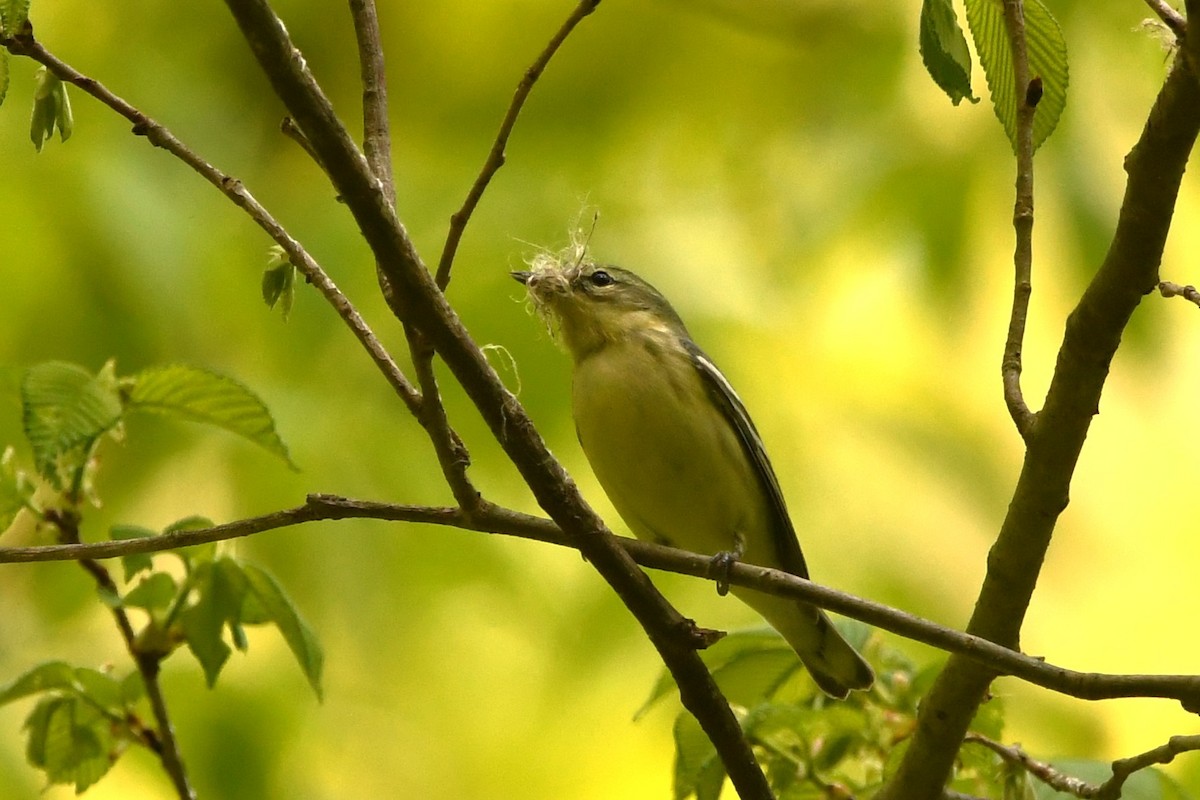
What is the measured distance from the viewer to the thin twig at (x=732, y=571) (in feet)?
5.14

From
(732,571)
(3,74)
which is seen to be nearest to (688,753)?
(732,571)

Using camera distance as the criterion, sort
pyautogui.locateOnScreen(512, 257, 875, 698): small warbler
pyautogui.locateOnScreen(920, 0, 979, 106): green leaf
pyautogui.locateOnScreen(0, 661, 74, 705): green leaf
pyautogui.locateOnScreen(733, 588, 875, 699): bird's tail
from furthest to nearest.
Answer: pyautogui.locateOnScreen(512, 257, 875, 698): small warbler < pyautogui.locateOnScreen(733, 588, 875, 699): bird's tail < pyautogui.locateOnScreen(0, 661, 74, 705): green leaf < pyautogui.locateOnScreen(920, 0, 979, 106): green leaf

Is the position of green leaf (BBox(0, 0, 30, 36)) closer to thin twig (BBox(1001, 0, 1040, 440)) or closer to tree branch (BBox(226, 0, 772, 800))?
tree branch (BBox(226, 0, 772, 800))

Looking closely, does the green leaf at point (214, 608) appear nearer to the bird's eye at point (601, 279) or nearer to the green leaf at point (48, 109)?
the green leaf at point (48, 109)

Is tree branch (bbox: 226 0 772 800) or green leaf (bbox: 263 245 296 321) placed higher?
green leaf (bbox: 263 245 296 321)

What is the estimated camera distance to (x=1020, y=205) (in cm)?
199

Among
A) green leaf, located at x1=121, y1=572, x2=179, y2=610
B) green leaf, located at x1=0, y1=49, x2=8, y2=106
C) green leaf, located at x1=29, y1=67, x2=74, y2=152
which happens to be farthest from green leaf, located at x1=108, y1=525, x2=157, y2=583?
green leaf, located at x1=0, y1=49, x2=8, y2=106

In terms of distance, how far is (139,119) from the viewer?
1.75 meters

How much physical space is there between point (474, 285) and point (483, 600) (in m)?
0.98

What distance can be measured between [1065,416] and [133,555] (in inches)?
53.2

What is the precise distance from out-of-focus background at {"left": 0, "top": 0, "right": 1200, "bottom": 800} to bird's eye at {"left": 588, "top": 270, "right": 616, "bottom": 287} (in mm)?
196

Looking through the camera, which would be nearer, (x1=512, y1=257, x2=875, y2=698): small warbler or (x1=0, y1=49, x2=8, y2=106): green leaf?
(x1=0, y1=49, x2=8, y2=106): green leaf

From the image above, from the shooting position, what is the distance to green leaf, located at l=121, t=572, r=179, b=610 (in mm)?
2158

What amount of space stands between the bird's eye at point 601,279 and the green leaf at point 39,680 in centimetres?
182
